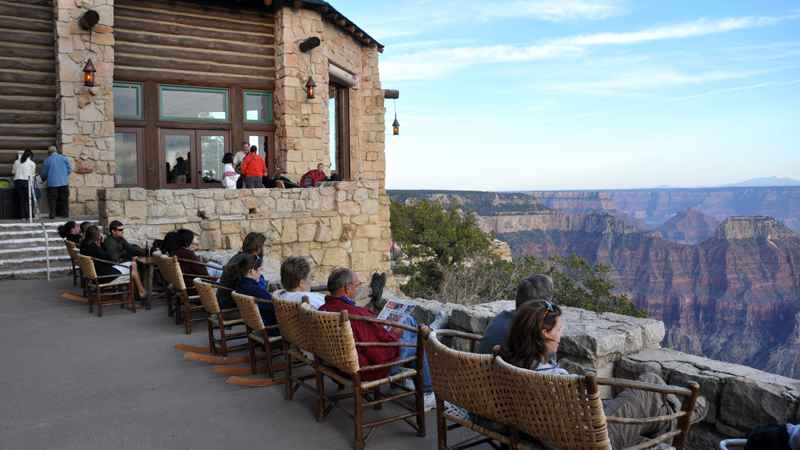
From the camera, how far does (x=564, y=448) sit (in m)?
2.51

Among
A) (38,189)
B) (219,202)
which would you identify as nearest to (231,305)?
(219,202)

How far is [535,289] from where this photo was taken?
326 centimetres

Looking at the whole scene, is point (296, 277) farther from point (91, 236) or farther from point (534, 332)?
point (91, 236)

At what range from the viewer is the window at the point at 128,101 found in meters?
13.9

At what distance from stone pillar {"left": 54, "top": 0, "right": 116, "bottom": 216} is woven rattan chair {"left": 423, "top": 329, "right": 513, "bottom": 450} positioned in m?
11.5

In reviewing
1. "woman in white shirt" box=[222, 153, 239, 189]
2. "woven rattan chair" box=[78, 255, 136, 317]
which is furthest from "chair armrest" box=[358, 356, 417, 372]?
"woman in white shirt" box=[222, 153, 239, 189]

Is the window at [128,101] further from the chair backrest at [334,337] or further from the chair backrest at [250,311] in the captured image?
the chair backrest at [334,337]

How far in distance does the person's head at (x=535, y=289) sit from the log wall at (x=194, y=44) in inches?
506

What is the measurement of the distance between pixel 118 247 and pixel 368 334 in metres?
5.26

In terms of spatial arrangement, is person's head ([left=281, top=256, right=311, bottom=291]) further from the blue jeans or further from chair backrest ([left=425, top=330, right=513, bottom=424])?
chair backrest ([left=425, top=330, right=513, bottom=424])

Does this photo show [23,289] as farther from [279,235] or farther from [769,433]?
[769,433]

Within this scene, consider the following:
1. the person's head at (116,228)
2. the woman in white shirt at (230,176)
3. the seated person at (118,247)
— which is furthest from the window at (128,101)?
the person's head at (116,228)

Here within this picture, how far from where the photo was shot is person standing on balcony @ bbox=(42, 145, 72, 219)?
38.3 ft

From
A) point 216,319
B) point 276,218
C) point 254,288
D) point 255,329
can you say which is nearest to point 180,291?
point 216,319
